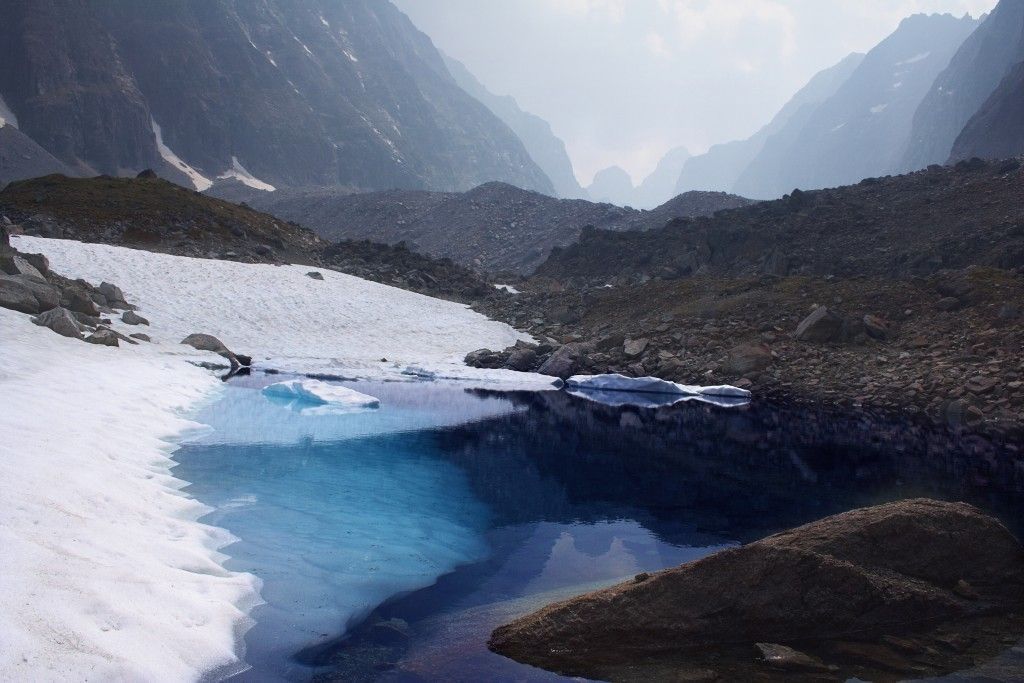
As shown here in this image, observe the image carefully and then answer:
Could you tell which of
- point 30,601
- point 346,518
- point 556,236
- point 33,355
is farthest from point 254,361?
point 556,236

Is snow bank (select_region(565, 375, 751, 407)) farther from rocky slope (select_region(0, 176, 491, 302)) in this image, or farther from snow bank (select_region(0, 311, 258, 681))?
rocky slope (select_region(0, 176, 491, 302))

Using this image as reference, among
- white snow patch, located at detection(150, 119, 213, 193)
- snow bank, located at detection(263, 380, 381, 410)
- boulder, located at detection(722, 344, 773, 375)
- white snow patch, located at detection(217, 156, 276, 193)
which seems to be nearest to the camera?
snow bank, located at detection(263, 380, 381, 410)

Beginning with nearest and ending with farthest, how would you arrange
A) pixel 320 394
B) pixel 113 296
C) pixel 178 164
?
pixel 320 394
pixel 113 296
pixel 178 164

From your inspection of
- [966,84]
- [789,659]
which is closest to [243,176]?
[966,84]

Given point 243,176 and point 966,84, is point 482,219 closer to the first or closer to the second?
point 243,176

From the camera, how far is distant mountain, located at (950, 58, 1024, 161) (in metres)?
102

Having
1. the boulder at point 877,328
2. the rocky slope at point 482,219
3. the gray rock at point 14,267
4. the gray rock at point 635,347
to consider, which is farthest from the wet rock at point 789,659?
the rocky slope at point 482,219

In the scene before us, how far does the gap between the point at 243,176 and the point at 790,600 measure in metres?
190

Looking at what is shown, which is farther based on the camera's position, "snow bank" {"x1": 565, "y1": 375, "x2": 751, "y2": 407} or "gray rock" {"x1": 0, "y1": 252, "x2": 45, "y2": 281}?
"snow bank" {"x1": 565, "y1": 375, "x2": 751, "y2": 407}

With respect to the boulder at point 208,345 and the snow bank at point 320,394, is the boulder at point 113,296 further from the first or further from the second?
the snow bank at point 320,394

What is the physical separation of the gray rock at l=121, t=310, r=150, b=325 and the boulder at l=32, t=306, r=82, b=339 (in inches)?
344

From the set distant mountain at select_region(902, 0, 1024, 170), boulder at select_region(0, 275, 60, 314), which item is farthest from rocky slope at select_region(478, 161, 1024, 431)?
distant mountain at select_region(902, 0, 1024, 170)

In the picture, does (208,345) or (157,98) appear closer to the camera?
(208,345)

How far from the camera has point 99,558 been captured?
634cm
